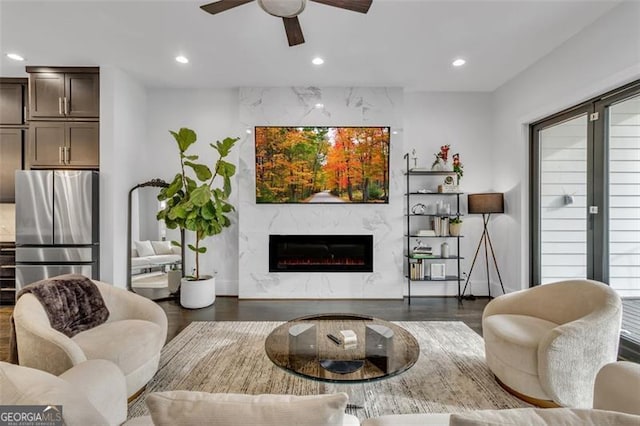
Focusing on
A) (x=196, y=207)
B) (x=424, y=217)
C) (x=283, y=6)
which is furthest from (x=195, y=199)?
(x=424, y=217)

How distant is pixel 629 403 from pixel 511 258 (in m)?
3.61

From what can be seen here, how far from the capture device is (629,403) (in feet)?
4.00

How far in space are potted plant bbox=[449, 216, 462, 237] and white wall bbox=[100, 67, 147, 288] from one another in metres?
4.76

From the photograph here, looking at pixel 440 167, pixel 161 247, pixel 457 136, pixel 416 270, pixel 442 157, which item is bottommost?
pixel 416 270

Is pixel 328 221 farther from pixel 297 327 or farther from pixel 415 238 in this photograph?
pixel 297 327

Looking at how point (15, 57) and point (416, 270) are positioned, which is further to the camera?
point (416, 270)

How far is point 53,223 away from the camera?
391cm

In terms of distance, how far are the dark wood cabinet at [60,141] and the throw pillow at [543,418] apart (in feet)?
16.2

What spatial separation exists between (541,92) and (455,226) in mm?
1996

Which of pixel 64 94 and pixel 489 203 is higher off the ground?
pixel 64 94

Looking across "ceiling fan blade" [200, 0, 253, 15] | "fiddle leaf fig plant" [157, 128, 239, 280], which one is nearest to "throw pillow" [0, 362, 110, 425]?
"ceiling fan blade" [200, 0, 253, 15]

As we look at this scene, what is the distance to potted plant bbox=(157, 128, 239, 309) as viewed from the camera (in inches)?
163

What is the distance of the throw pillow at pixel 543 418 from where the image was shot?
82 centimetres

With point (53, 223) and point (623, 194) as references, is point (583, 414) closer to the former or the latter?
point (623, 194)
